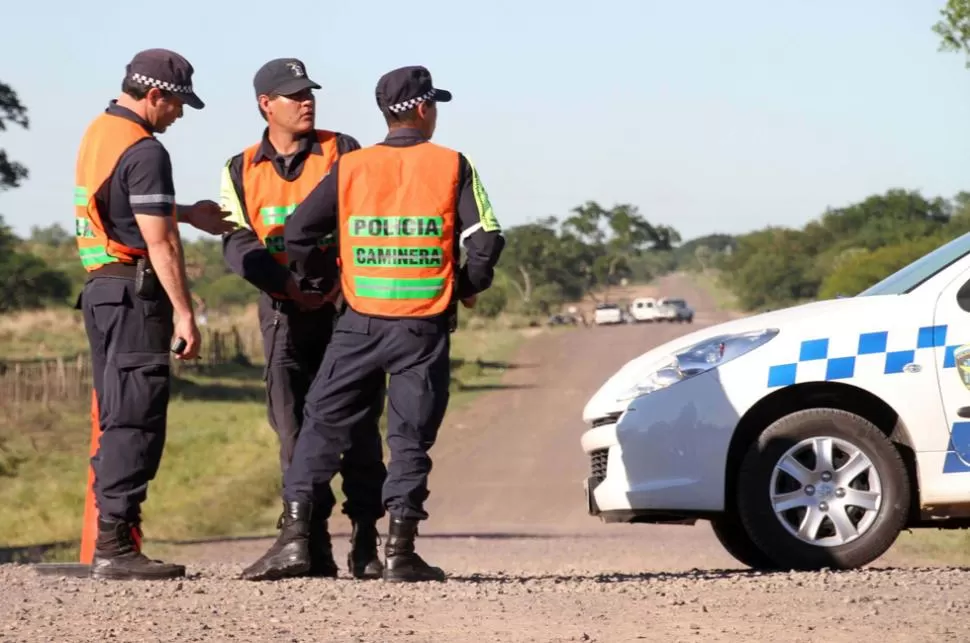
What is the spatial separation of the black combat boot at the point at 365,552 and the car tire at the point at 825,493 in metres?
1.46

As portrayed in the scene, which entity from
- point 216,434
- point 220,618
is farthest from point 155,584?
point 216,434

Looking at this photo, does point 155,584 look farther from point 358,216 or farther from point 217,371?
point 217,371

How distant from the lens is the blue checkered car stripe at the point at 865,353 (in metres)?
7.58

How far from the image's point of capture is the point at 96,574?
279 inches

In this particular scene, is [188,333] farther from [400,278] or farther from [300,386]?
[400,278]

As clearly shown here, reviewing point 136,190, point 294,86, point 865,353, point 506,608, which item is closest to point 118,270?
point 136,190

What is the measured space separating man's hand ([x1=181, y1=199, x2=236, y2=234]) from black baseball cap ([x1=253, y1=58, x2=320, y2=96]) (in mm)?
476

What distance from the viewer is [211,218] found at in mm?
7324

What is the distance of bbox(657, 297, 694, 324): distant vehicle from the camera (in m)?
93.4

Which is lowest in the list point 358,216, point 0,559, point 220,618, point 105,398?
point 0,559

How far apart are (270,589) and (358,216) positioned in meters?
1.36

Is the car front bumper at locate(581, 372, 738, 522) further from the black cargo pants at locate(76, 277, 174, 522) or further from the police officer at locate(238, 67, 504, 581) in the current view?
the black cargo pants at locate(76, 277, 174, 522)

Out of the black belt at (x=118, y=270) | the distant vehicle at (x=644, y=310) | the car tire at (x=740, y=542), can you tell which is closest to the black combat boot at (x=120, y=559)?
the black belt at (x=118, y=270)

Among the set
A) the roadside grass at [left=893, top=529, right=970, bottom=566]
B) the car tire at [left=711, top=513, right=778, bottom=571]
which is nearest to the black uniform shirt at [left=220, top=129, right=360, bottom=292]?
the car tire at [left=711, top=513, right=778, bottom=571]
